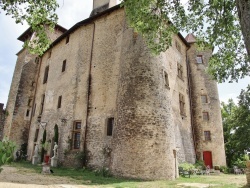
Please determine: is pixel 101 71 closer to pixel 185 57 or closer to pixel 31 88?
pixel 185 57

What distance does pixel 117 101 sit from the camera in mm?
13773

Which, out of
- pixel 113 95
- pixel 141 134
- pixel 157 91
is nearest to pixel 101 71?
pixel 113 95

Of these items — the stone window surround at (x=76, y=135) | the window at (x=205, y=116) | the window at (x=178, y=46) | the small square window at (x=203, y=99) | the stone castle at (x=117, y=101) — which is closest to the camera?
the stone castle at (x=117, y=101)

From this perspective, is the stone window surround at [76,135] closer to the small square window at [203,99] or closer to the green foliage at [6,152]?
the green foliage at [6,152]

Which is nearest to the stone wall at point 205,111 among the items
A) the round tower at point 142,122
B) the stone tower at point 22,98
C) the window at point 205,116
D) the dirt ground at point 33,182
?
the window at point 205,116

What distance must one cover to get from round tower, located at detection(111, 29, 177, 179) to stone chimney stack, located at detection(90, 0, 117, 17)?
11567 millimetres

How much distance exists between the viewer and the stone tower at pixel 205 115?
67.8 feet

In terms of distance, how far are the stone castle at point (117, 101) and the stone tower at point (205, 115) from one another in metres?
0.09

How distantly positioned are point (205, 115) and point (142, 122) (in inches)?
482

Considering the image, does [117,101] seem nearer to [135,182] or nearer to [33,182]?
[135,182]

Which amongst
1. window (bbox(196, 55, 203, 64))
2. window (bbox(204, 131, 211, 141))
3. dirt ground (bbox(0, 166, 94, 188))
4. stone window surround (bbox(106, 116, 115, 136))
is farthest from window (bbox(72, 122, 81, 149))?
window (bbox(196, 55, 203, 64))

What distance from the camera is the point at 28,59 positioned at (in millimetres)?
26016

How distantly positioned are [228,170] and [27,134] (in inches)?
809

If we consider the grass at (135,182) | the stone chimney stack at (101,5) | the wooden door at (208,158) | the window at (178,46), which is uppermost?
the stone chimney stack at (101,5)
